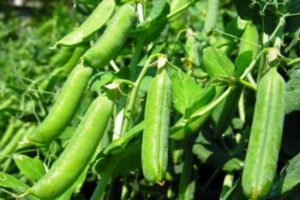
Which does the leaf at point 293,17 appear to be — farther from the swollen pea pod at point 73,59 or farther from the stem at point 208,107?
the swollen pea pod at point 73,59

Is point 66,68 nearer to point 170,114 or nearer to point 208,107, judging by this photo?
point 170,114

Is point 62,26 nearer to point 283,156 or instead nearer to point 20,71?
point 20,71

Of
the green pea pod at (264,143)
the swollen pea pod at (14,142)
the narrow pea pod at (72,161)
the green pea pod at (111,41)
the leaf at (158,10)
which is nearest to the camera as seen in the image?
the green pea pod at (264,143)

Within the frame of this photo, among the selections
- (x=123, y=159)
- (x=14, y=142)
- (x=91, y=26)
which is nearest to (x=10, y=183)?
(x=123, y=159)

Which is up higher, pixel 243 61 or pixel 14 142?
pixel 243 61

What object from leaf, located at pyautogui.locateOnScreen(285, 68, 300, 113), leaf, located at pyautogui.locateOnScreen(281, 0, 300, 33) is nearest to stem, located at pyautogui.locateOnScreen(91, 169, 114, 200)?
leaf, located at pyautogui.locateOnScreen(285, 68, 300, 113)

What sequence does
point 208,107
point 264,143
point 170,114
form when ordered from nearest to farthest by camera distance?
point 264,143 < point 208,107 < point 170,114

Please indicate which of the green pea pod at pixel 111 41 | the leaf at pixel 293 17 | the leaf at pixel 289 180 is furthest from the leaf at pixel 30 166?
the leaf at pixel 293 17
